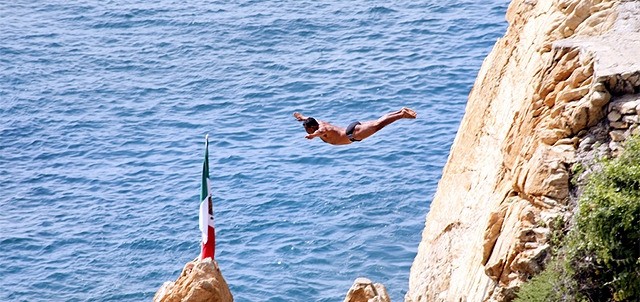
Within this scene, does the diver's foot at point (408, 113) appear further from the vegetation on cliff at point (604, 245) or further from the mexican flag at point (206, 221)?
the mexican flag at point (206, 221)

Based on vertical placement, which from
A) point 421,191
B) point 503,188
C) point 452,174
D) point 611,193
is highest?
point 611,193

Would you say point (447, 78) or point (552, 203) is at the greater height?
point (552, 203)

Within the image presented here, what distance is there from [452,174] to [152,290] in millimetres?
10920

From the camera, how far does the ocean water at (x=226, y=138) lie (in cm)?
3041

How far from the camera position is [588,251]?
14156mm

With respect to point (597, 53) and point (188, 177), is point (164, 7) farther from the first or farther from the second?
point (597, 53)

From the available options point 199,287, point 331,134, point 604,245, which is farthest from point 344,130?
point 604,245

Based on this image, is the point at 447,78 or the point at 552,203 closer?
the point at 552,203

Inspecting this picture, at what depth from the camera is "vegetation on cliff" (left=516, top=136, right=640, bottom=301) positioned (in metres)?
13.9

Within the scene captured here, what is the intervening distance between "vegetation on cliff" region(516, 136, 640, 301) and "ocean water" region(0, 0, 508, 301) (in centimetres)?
1335

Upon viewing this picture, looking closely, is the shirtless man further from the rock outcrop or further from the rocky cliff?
the rock outcrop

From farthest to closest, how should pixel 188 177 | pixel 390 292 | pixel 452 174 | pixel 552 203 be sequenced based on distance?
pixel 188 177 < pixel 390 292 < pixel 452 174 < pixel 552 203

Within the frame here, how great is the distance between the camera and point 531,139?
16297 mm

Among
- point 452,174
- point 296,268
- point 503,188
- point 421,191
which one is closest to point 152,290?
point 296,268
